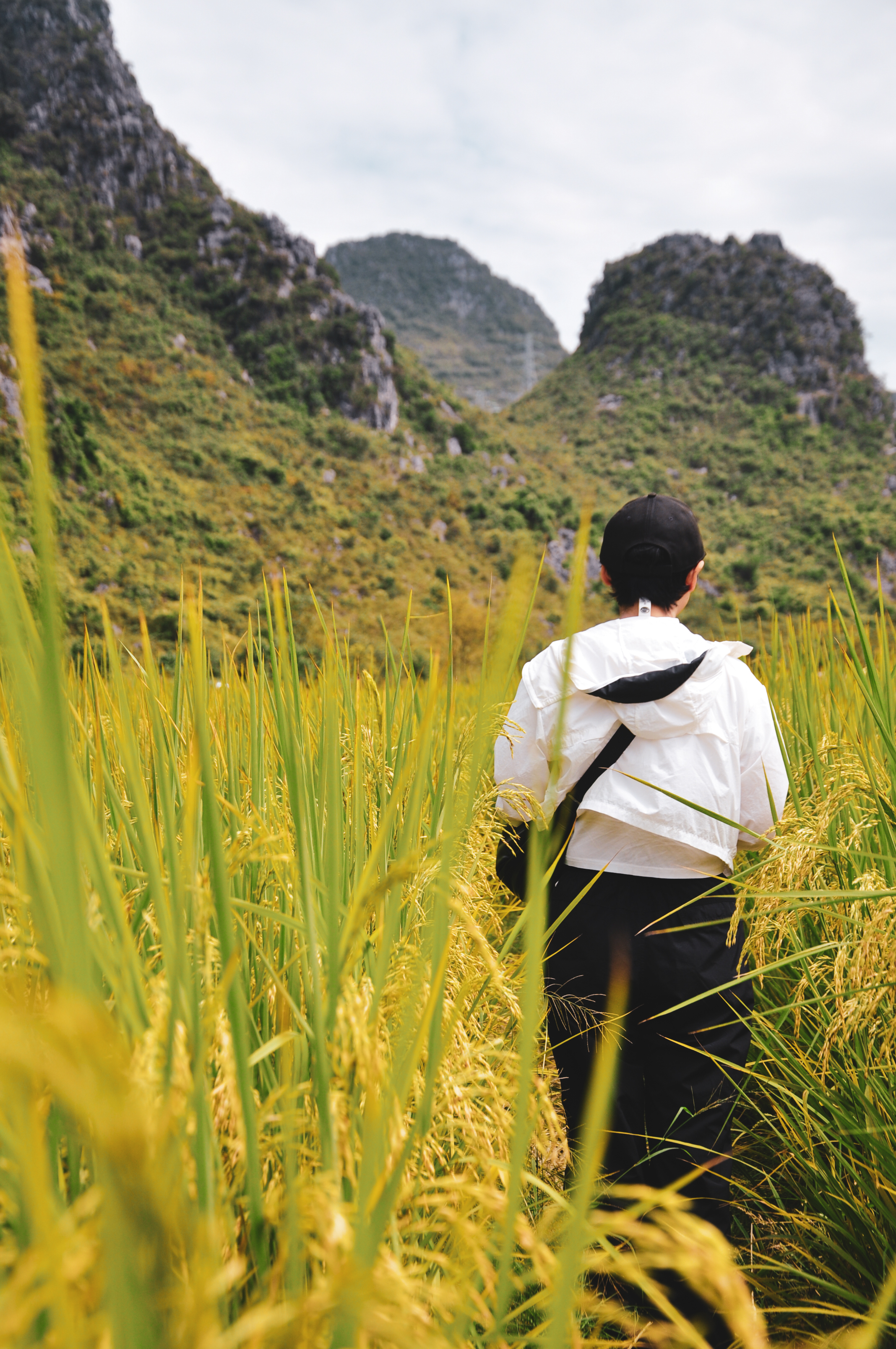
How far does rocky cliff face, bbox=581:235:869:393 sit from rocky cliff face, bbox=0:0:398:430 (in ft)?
85.0

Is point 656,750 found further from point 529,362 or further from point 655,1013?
point 529,362

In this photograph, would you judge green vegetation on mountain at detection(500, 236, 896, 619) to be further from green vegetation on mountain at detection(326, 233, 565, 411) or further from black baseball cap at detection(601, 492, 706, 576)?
black baseball cap at detection(601, 492, 706, 576)

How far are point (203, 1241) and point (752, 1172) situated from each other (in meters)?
1.65

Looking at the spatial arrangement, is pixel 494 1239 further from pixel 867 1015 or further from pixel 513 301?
pixel 513 301

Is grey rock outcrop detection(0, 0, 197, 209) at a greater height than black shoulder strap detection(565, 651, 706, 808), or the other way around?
grey rock outcrop detection(0, 0, 197, 209)

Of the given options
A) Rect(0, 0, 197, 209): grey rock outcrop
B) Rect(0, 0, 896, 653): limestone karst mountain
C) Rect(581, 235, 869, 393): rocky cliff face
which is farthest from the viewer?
Rect(581, 235, 869, 393): rocky cliff face

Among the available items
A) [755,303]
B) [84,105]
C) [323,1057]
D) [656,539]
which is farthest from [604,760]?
[755,303]

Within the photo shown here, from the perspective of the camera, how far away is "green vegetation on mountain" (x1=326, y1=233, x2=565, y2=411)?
7669cm

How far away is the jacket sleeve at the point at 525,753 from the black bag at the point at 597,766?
0.06m

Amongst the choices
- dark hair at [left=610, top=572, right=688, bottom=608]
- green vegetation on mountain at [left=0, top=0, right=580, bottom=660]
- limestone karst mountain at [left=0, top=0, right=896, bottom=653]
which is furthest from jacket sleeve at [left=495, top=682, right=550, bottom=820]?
green vegetation on mountain at [left=0, top=0, right=580, bottom=660]

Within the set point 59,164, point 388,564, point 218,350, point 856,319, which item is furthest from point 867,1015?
point 856,319

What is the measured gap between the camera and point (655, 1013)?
1412 millimetres

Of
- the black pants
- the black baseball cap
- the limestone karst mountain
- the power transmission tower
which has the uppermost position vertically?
the power transmission tower

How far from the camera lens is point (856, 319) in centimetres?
5038
